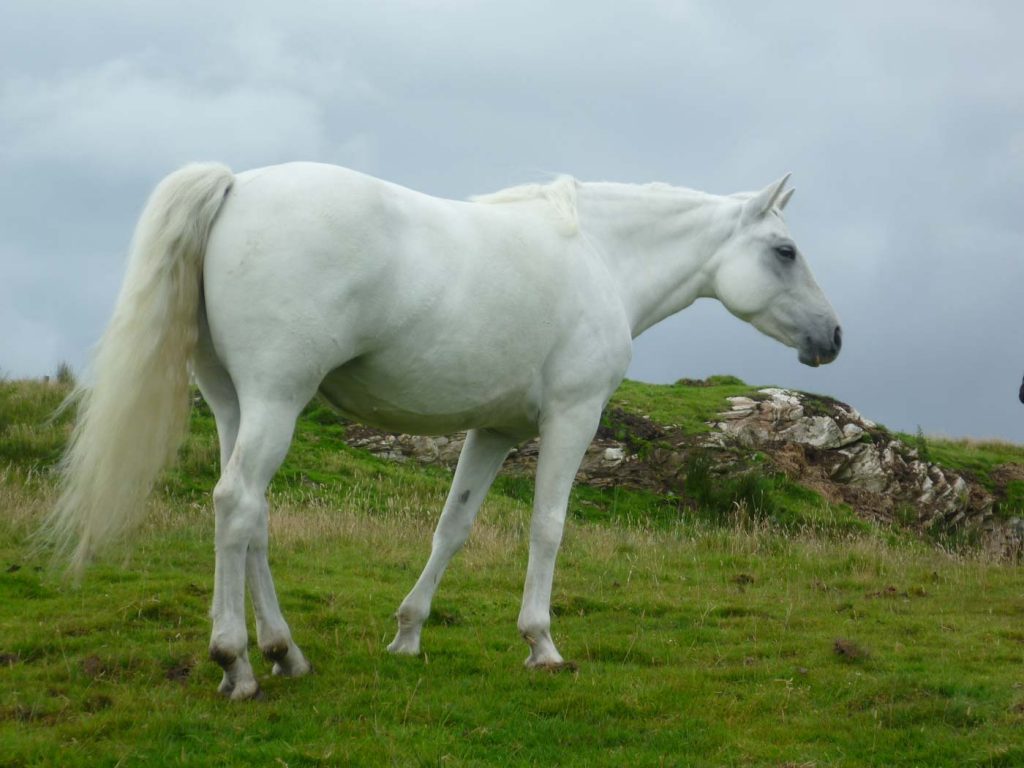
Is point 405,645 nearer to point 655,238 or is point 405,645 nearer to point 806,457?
point 655,238

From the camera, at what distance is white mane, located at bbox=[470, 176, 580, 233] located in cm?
692

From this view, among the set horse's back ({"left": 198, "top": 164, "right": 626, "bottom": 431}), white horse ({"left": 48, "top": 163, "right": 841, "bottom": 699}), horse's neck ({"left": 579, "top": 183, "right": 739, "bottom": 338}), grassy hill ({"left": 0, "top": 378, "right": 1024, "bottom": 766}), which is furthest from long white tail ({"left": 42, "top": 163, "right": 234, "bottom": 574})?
horse's neck ({"left": 579, "top": 183, "right": 739, "bottom": 338})

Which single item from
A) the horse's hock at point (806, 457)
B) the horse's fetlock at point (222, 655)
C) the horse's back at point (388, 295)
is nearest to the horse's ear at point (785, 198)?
the horse's back at point (388, 295)

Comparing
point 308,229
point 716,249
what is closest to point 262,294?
point 308,229

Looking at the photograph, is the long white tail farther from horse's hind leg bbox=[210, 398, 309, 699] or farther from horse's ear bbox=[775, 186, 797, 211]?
horse's ear bbox=[775, 186, 797, 211]

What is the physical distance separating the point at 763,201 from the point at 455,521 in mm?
3110

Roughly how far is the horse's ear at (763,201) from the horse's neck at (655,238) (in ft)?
0.34

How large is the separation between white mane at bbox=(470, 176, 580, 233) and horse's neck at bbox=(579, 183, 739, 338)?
7.0 inches

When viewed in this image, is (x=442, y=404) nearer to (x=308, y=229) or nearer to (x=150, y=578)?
(x=308, y=229)

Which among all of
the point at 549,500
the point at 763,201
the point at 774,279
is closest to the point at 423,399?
the point at 549,500

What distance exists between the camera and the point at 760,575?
1111cm

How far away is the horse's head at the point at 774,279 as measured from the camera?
773cm

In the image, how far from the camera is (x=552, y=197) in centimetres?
707

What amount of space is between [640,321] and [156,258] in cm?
346
